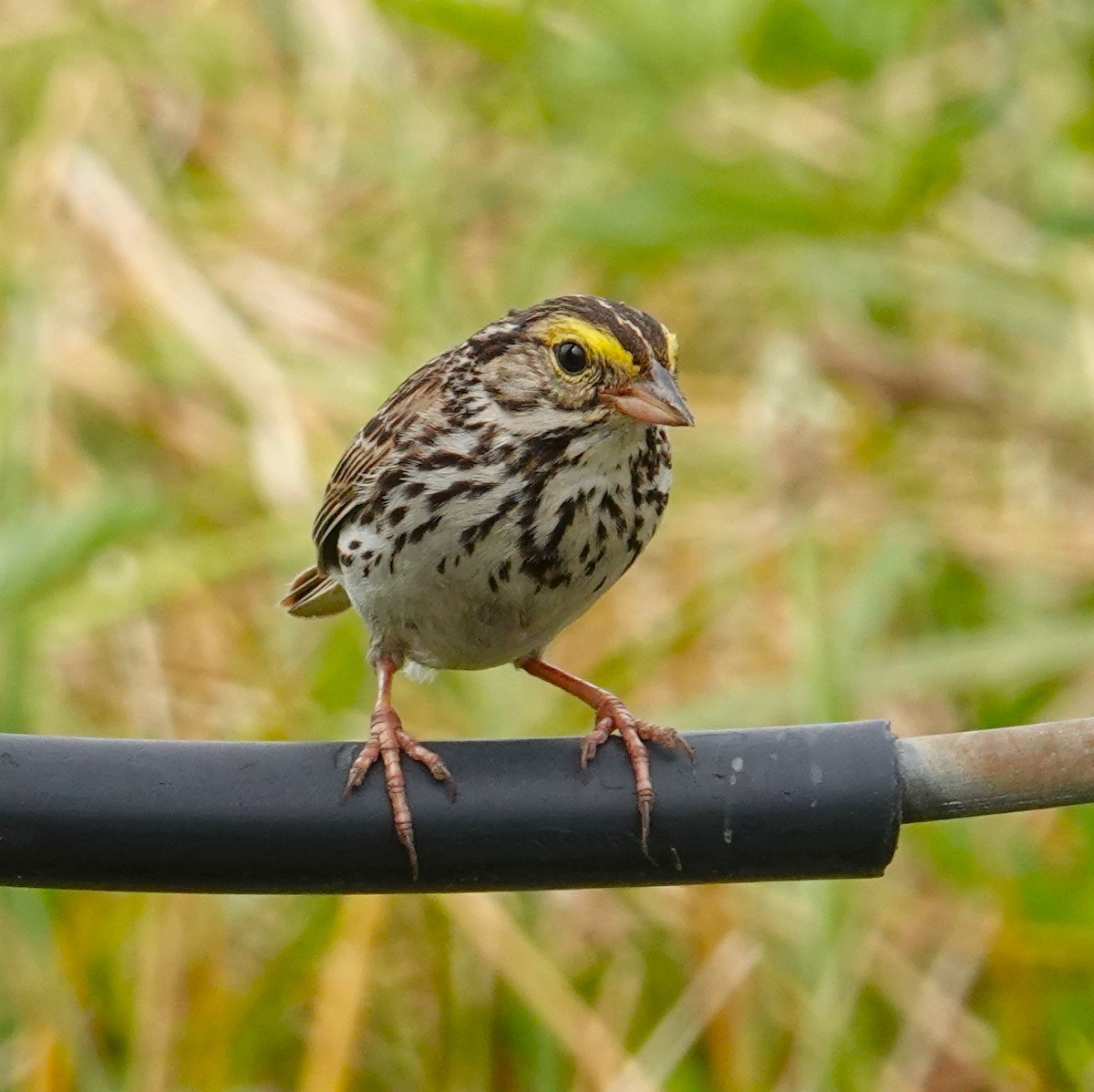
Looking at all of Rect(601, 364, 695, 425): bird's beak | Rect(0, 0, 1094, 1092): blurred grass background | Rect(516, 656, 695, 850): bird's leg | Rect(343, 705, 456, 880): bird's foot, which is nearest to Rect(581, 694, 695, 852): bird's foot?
Rect(516, 656, 695, 850): bird's leg

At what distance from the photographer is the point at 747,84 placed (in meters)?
5.58

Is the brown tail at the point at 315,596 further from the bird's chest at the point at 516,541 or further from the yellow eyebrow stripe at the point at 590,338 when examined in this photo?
the yellow eyebrow stripe at the point at 590,338

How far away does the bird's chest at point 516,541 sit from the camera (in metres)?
3.27

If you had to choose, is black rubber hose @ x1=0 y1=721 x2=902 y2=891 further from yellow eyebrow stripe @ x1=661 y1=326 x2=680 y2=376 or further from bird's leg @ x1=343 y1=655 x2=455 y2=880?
yellow eyebrow stripe @ x1=661 y1=326 x2=680 y2=376

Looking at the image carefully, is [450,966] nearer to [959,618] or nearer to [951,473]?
[959,618]

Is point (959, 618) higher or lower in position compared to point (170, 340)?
lower

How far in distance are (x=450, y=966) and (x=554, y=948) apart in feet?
1.05

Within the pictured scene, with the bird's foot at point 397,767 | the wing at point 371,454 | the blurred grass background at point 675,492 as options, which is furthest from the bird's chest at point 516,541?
the blurred grass background at point 675,492

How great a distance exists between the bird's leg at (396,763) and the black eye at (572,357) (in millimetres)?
532

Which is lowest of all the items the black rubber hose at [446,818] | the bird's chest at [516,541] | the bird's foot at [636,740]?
the black rubber hose at [446,818]

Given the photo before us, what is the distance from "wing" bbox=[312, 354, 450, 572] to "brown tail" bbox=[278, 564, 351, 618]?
0.08 meters

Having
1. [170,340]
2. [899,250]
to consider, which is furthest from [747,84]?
[170,340]

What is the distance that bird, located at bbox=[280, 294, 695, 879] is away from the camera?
10.6 feet

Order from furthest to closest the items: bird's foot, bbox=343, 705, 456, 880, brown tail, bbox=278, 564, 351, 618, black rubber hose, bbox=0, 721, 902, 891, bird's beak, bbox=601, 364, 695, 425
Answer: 1. brown tail, bbox=278, 564, 351, 618
2. bird's beak, bbox=601, 364, 695, 425
3. bird's foot, bbox=343, 705, 456, 880
4. black rubber hose, bbox=0, 721, 902, 891
